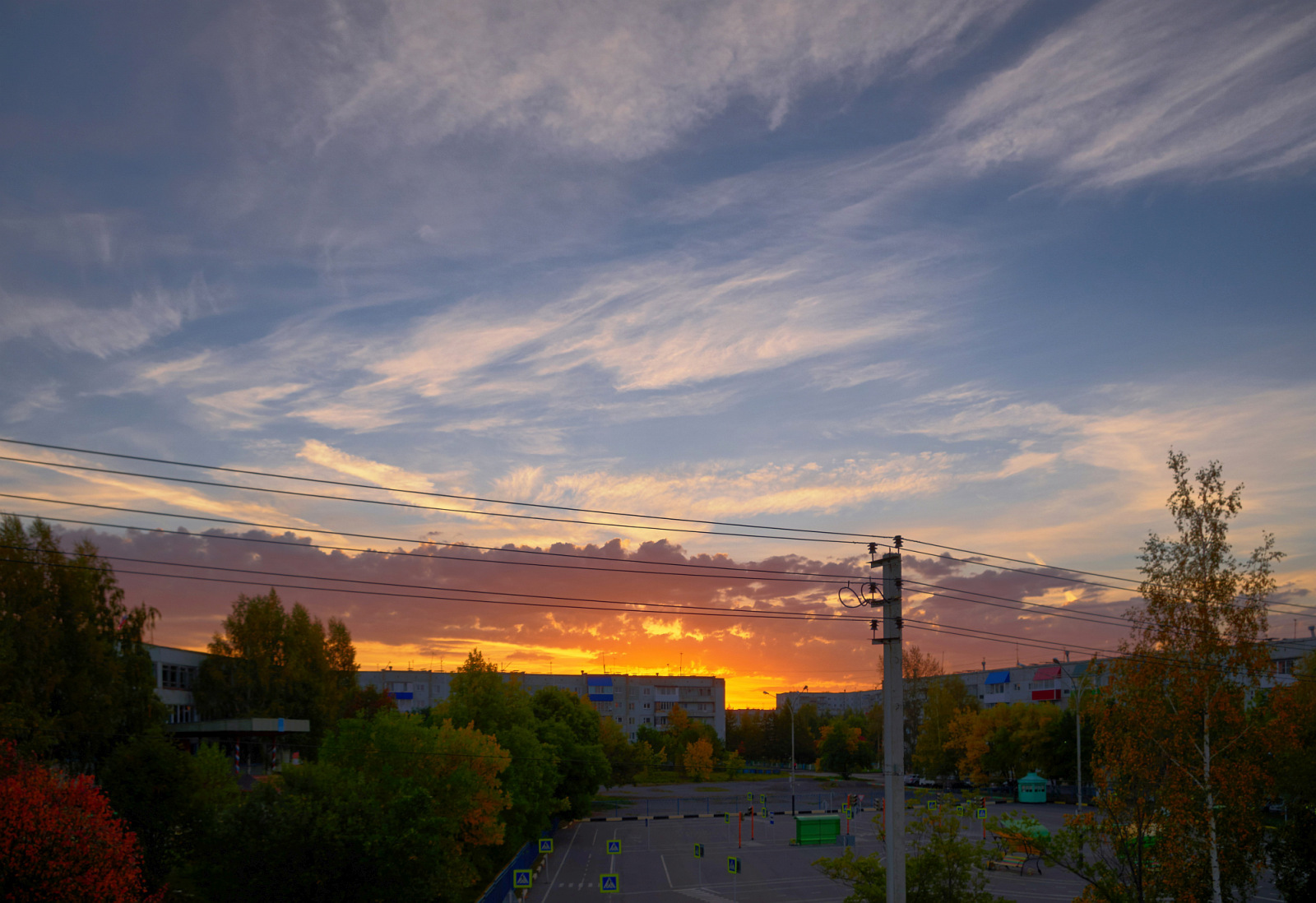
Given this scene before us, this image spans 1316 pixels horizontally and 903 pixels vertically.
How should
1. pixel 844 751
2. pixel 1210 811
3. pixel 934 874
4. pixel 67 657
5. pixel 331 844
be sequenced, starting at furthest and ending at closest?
pixel 844 751 < pixel 67 657 < pixel 331 844 < pixel 1210 811 < pixel 934 874

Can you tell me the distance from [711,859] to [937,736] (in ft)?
190

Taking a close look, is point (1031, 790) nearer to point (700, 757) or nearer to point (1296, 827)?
point (700, 757)

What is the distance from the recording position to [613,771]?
341 feet

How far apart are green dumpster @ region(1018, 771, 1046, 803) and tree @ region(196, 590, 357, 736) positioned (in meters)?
63.1

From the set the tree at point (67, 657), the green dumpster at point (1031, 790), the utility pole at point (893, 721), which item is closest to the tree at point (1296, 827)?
the utility pole at point (893, 721)

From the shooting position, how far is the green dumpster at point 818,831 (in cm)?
6544

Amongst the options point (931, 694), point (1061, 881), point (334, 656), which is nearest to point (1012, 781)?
point (931, 694)

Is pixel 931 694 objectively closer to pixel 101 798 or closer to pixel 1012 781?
pixel 1012 781

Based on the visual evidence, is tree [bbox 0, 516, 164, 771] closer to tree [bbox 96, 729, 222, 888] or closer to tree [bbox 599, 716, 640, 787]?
tree [bbox 96, 729, 222, 888]

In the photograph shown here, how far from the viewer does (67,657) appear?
54.8m

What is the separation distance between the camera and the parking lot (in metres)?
46.3

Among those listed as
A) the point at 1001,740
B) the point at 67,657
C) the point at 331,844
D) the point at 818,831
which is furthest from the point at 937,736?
the point at 331,844

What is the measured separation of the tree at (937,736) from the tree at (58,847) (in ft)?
296

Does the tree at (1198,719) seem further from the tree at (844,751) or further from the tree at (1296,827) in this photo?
the tree at (844,751)
